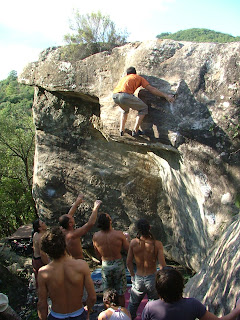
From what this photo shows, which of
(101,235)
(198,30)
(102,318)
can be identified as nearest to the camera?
(102,318)

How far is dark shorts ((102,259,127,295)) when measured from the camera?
4688mm

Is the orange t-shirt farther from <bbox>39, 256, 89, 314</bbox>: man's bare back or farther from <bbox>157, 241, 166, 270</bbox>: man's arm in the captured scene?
<bbox>39, 256, 89, 314</bbox>: man's bare back

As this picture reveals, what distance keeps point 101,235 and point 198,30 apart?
46.4m

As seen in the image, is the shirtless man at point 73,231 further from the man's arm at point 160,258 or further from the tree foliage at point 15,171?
the tree foliage at point 15,171

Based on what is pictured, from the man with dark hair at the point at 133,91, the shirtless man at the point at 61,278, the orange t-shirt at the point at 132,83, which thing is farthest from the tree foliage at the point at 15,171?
the shirtless man at the point at 61,278

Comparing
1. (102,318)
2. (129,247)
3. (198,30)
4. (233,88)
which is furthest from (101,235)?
(198,30)

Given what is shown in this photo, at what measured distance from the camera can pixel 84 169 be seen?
8.58 metres

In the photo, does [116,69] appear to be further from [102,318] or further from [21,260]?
[21,260]

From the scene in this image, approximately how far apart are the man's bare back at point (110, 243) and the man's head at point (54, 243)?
4.87 ft

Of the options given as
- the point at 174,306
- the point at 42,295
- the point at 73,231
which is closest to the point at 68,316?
the point at 42,295

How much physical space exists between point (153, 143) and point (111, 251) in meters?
2.32

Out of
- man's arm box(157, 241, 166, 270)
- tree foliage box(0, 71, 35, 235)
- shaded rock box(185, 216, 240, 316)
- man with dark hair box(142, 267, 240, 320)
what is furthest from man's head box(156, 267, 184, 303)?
tree foliage box(0, 71, 35, 235)

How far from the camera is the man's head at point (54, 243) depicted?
310 cm

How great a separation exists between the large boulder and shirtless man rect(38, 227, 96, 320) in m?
2.84
